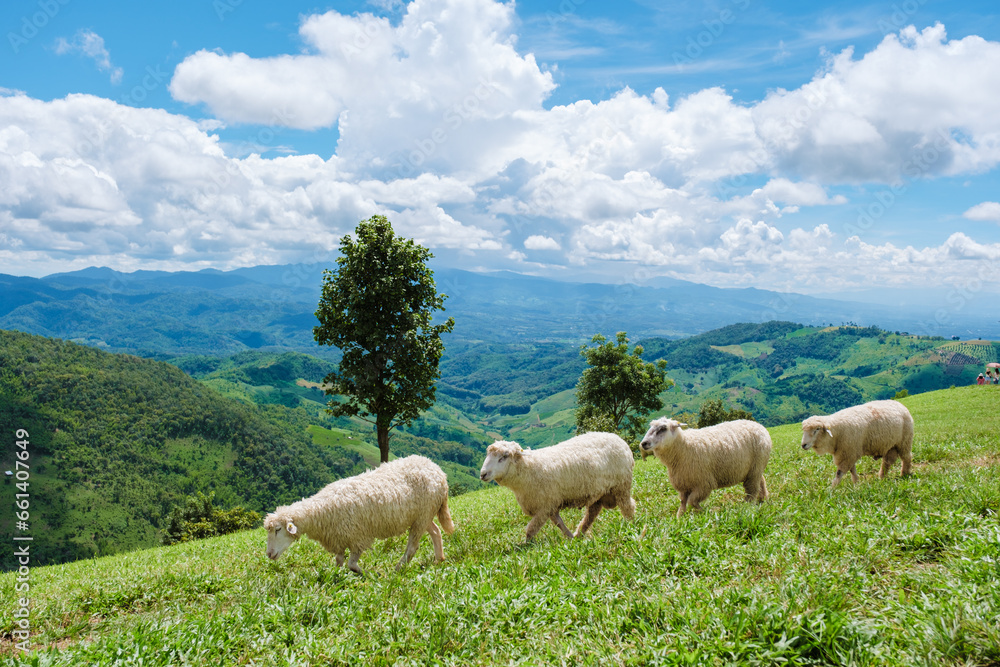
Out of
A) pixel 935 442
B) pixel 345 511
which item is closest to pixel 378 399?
pixel 345 511

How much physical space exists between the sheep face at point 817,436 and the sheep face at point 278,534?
11.9 metres

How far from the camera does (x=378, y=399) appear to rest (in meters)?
22.2

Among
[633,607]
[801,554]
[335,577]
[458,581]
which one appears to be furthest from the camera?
[335,577]

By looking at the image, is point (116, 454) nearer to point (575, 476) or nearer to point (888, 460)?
point (575, 476)

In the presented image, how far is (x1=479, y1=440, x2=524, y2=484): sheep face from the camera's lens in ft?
31.5

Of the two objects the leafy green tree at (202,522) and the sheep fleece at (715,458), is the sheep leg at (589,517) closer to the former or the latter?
the sheep fleece at (715,458)

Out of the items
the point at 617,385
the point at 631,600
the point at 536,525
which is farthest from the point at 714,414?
the point at 631,600

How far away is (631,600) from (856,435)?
997 cm

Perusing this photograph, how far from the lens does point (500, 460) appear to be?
9750mm

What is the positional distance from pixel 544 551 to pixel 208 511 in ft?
218

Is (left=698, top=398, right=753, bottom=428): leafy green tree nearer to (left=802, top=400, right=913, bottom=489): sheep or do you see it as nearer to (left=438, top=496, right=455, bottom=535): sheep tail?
(left=802, top=400, right=913, bottom=489): sheep

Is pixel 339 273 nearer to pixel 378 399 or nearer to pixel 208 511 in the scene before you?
pixel 378 399

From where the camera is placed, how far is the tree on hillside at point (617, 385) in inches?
1827

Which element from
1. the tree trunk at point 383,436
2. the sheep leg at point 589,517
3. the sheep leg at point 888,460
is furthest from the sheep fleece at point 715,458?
the tree trunk at point 383,436
